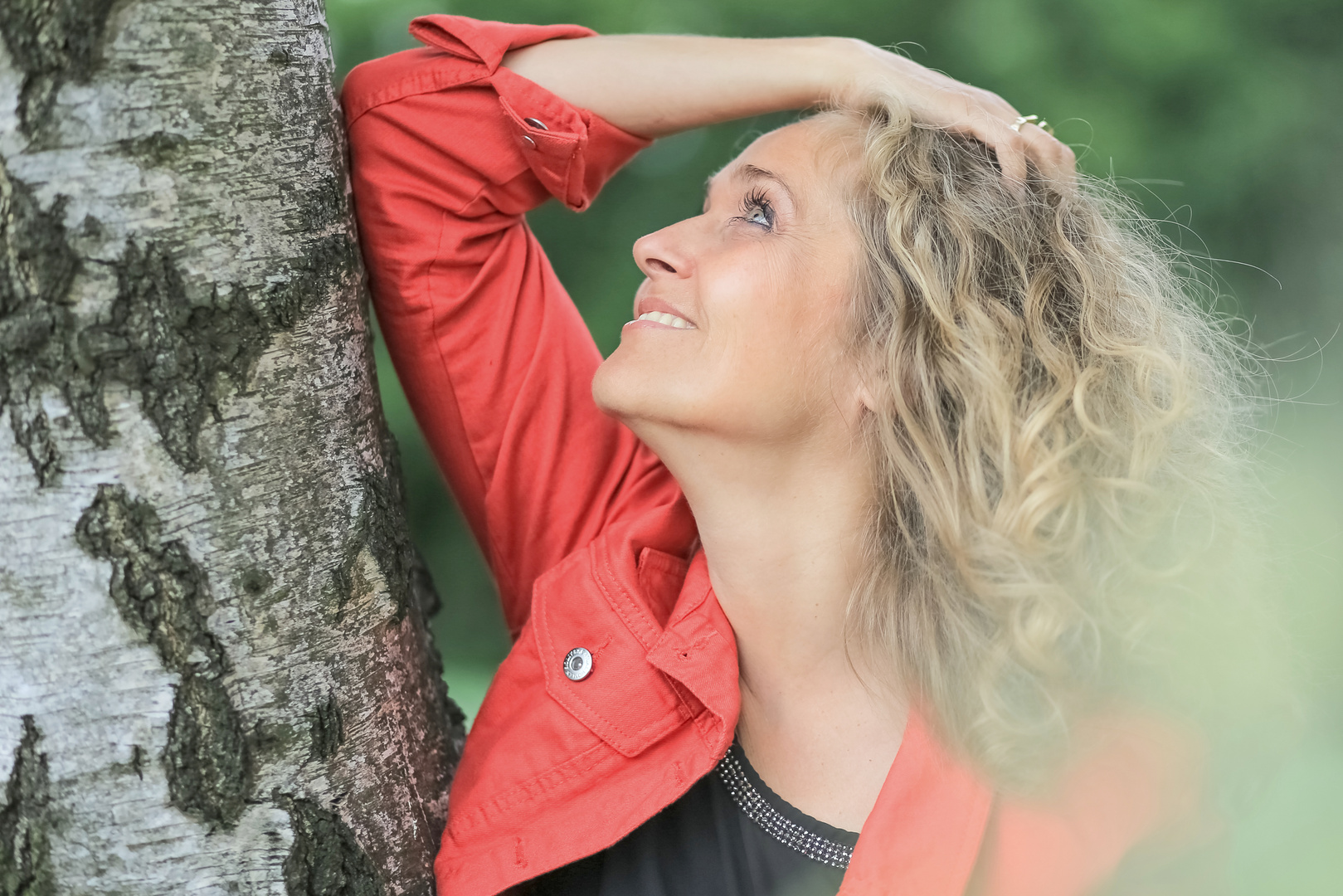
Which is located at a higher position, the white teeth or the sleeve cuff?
the sleeve cuff

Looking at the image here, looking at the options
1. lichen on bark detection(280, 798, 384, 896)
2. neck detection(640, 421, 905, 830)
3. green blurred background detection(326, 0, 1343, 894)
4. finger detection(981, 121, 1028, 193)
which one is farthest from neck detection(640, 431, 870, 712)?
green blurred background detection(326, 0, 1343, 894)

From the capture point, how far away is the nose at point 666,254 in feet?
5.84

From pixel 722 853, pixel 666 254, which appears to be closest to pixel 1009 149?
pixel 666 254

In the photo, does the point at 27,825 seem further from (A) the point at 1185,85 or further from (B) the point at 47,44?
(A) the point at 1185,85

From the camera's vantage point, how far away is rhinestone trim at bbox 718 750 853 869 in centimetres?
169

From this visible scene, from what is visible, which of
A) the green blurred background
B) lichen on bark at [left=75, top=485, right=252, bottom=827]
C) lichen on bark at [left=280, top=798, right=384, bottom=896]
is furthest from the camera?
the green blurred background

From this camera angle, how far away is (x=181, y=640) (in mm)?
1248

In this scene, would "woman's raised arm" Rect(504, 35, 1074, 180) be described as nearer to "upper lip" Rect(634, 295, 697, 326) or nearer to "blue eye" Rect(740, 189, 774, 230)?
"blue eye" Rect(740, 189, 774, 230)

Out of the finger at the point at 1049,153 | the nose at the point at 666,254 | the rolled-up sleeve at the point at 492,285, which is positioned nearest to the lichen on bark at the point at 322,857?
the rolled-up sleeve at the point at 492,285

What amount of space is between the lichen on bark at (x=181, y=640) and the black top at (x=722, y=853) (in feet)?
2.14

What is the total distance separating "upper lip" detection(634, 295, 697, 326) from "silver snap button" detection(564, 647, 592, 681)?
1.89ft

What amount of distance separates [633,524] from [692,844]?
0.55 meters

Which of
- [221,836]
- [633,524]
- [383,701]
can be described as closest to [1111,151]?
[633,524]

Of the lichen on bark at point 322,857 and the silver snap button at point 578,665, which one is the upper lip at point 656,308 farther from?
the lichen on bark at point 322,857
